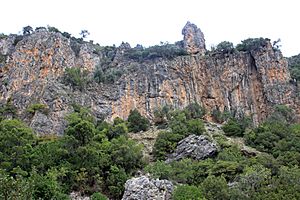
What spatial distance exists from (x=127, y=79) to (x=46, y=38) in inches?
587

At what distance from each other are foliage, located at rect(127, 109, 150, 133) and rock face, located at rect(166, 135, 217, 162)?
11406 mm

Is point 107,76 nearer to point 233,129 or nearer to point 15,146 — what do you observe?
point 233,129

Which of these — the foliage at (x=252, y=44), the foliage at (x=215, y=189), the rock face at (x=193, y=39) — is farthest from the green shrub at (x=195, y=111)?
the foliage at (x=215, y=189)

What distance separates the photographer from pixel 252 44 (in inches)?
3238

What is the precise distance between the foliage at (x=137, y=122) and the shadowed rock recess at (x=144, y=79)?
5.02 meters

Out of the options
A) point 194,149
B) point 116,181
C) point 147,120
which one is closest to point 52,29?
point 147,120

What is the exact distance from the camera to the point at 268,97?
76.6 meters

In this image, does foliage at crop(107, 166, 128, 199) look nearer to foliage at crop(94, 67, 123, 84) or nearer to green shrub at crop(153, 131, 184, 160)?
green shrub at crop(153, 131, 184, 160)

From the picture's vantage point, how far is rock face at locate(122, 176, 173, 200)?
132 ft

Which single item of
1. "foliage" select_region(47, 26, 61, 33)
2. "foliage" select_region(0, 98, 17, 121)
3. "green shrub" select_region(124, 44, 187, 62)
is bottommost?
"foliage" select_region(0, 98, 17, 121)

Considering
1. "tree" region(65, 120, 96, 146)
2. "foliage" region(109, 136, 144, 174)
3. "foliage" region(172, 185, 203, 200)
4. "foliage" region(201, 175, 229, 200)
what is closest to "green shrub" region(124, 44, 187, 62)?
"foliage" region(109, 136, 144, 174)

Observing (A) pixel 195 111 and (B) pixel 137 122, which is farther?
(A) pixel 195 111

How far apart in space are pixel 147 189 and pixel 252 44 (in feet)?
159

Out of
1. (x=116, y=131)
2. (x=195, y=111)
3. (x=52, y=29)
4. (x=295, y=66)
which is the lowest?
(x=116, y=131)
